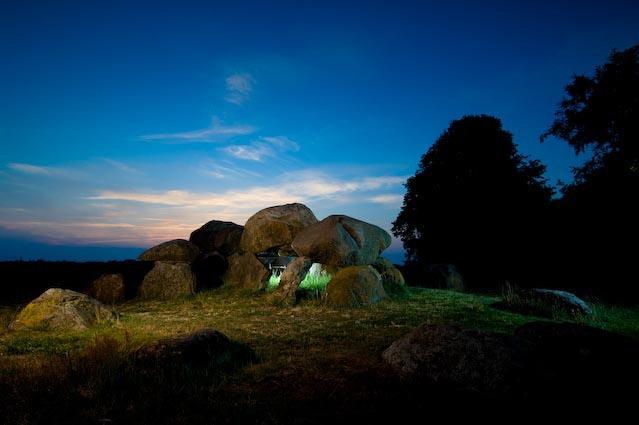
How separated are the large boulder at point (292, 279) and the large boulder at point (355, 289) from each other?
1375 mm

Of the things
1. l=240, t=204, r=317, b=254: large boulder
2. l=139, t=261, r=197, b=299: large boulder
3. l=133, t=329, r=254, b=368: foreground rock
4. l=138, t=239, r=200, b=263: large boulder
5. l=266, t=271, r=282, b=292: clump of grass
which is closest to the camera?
l=133, t=329, r=254, b=368: foreground rock

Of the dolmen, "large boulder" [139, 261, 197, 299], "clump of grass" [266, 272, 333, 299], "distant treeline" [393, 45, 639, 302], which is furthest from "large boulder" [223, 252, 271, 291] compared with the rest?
"distant treeline" [393, 45, 639, 302]

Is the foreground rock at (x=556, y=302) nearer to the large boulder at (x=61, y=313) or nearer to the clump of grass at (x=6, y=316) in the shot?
the large boulder at (x=61, y=313)

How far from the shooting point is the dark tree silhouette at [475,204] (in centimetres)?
2044

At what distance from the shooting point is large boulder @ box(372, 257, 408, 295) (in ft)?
47.4

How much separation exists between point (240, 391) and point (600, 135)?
19.5m

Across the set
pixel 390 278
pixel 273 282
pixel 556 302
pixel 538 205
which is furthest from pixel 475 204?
pixel 273 282

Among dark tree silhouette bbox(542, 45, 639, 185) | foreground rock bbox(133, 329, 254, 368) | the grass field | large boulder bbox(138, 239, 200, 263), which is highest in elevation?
dark tree silhouette bbox(542, 45, 639, 185)

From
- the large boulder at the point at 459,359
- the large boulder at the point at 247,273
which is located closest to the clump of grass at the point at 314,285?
the large boulder at the point at 247,273

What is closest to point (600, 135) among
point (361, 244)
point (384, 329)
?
point (361, 244)

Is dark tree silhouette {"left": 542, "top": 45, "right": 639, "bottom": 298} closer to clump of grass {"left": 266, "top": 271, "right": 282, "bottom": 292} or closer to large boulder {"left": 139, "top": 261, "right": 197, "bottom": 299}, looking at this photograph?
clump of grass {"left": 266, "top": 271, "right": 282, "bottom": 292}

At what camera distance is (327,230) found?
14.2 metres

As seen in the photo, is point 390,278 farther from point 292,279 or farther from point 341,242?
point 292,279

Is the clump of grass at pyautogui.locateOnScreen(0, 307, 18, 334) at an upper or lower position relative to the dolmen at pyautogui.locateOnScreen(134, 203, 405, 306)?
lower
